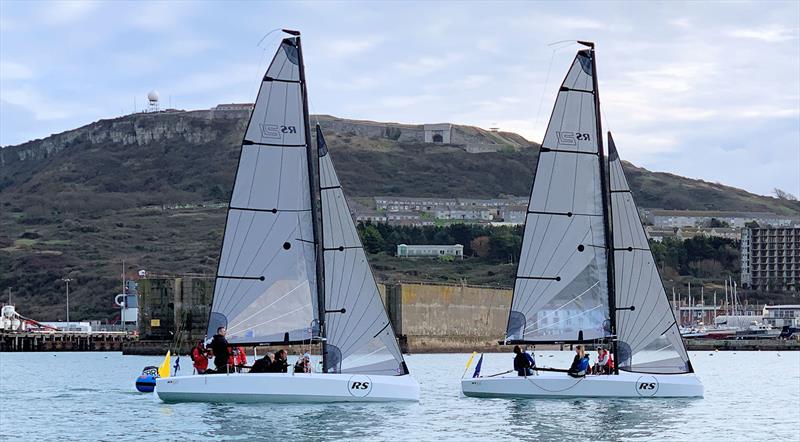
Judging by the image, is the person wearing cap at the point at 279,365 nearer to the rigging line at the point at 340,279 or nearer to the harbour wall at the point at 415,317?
the rigging line at the point at 340,279

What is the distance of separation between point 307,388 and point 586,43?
1203 centimetres

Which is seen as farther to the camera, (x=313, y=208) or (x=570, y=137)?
(x=570, y=137)

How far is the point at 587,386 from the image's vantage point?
122 ft

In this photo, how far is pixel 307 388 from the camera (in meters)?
34.3

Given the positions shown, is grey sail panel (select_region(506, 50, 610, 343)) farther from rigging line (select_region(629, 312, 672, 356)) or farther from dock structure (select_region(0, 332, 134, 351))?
dock structure (select_region(0, 332, 134, 351))

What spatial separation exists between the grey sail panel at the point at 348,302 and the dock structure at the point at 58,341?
2887 inches

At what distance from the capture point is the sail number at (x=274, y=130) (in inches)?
1399

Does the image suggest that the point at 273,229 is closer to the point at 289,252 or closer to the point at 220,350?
the point at 289,252

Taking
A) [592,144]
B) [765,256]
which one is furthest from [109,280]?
[592,144]

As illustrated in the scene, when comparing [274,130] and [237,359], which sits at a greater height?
[274,130]

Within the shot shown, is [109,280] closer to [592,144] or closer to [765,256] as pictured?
[765,256]

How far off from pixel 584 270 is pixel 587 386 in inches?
126

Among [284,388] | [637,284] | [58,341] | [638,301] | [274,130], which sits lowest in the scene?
[58,341]

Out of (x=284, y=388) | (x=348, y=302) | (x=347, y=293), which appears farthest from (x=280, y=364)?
(x=347, y=293)
